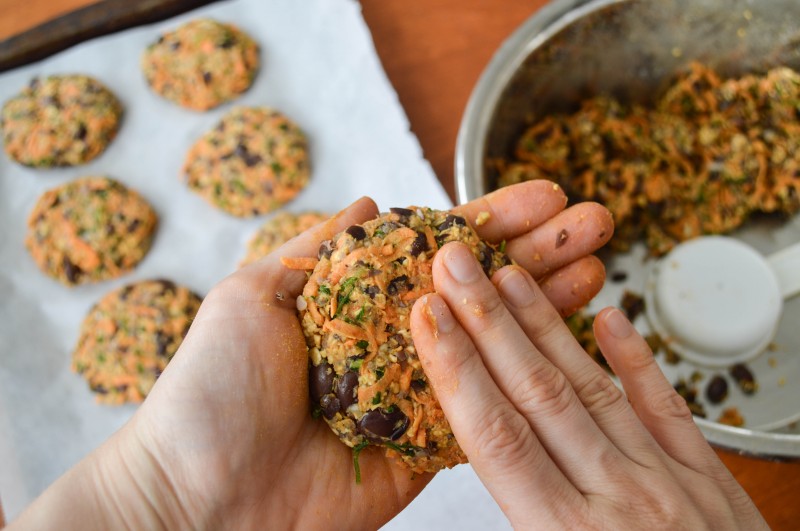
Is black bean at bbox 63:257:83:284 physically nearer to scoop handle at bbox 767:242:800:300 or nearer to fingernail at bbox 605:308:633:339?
fingernail at bbox 605:308:633:339

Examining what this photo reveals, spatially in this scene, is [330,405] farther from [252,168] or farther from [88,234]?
[88,234]

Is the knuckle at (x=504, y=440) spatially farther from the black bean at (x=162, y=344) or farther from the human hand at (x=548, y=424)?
the black bean at (x=162, y=344)

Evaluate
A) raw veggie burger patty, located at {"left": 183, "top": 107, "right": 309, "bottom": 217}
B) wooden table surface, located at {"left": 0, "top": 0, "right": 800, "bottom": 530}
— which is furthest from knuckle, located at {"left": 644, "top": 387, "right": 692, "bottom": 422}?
raw veggie burger patty, located at {"left": 183, "top": 107, "right": 309, "bottom": 217}

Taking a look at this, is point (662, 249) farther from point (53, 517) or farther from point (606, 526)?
point (53, 517)

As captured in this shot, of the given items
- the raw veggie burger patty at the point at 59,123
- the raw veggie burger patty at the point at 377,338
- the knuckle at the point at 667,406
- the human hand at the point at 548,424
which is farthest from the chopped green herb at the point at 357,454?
the raw veggie burger patty at the point at 59,123

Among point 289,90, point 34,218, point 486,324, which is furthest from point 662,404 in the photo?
point 34,218

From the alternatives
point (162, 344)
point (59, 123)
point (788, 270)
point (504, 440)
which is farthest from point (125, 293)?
point (788, 270)
